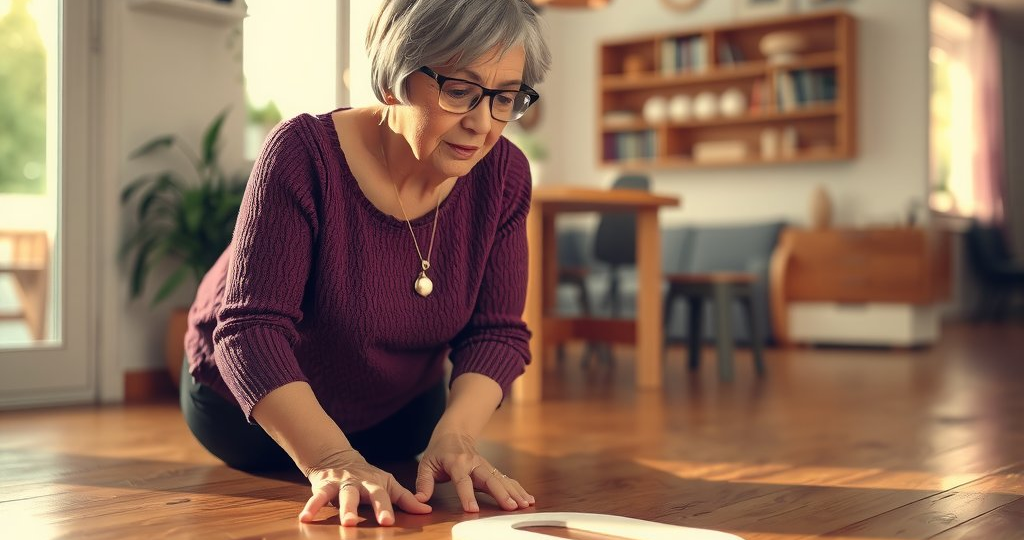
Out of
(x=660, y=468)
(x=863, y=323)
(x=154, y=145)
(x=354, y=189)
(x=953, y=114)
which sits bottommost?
(x=660, y=468)

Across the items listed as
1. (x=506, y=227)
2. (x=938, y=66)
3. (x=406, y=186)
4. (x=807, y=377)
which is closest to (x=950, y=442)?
(x=506, y=227)

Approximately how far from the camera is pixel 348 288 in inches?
62.8

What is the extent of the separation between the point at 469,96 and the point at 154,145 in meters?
2.07

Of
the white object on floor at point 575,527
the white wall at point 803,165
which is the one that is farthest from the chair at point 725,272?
the white object on floor at point 575,527

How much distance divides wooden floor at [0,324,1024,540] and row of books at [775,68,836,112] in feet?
10.2

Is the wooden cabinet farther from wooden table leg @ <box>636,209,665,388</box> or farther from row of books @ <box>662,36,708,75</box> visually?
wooden table leg @ <box>636,209,665,388</box>

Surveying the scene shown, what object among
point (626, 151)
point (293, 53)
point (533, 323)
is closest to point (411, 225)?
point (533, 323)

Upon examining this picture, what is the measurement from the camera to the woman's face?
1.38m

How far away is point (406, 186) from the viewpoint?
5.37 ft

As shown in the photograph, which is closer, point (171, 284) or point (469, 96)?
point (469, 96)

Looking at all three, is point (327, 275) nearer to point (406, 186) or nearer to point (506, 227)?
point (406, 186)

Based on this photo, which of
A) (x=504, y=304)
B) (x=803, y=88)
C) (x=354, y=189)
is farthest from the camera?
(x=803, y=88)

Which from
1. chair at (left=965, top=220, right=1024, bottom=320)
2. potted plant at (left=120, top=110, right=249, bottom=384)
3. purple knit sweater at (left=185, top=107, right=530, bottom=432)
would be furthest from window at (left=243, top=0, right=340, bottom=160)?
chair at (left=965, top=220, right=1024, bottom=320)

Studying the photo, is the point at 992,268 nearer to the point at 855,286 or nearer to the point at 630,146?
the point at 855,286
